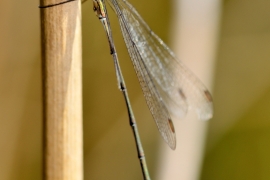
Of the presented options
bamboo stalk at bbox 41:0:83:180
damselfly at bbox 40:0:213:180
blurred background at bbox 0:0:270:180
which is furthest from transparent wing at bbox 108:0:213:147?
bamboo stalk at bbox 41:0:83:180

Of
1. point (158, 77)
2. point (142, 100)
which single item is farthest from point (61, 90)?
point (142, 100)

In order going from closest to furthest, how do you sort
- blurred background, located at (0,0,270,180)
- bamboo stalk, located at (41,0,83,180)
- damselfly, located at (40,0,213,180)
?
bamboo stalk, located at (41,0,83,180) → damselfly, located at (40,0,213,180) → blurred background, located at (0,0,270,180)

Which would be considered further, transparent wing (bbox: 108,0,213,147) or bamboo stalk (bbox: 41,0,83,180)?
transparent wing (bbox: 108,0,213,147)

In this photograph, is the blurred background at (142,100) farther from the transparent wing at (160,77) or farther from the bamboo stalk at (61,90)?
the bamboo stalk at (61,90)

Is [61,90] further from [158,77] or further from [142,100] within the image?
[142,100]

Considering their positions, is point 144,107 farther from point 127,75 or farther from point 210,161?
point 210,161

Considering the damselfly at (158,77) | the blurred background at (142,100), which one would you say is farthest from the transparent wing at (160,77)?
the blurred background at (142,100)

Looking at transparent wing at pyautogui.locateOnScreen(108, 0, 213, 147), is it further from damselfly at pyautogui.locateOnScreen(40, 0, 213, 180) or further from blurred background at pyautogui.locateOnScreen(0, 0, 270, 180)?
blurred background at pyautogui.locateOnScreen(0, 0, 270, 180)
